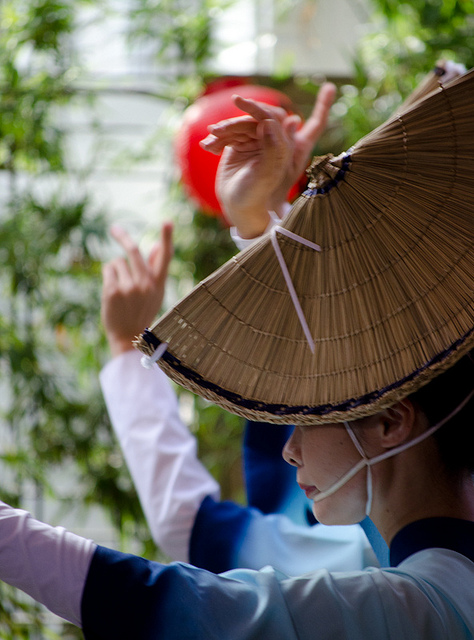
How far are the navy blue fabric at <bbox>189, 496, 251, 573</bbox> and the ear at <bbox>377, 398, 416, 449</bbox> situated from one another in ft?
1.62

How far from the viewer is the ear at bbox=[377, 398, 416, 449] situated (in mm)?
794

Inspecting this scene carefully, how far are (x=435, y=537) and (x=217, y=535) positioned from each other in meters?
0.52

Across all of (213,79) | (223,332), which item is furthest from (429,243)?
(213,79)

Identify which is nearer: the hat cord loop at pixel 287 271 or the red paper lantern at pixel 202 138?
the hat cord loop at pixel 287 271

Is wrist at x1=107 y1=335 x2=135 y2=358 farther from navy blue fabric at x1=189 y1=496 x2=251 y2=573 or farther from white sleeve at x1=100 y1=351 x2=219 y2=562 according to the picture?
navy blue fabric at x1=189 y1=496 x2=251 y2=573

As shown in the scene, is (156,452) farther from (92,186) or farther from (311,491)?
(92,186)

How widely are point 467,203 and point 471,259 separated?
0.06 meters

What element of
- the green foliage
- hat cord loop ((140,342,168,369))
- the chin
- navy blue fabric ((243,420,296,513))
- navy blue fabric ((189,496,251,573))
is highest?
the green foliage

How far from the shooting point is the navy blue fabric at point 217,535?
120 centimetres

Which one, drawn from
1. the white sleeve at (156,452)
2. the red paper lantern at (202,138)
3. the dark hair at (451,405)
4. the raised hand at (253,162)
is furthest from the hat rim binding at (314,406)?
the red paper lantern at (202,138)

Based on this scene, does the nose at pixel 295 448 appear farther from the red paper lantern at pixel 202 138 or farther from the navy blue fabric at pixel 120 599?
the red paper lantern at pixel 202 138

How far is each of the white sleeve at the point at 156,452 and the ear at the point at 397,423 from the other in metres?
0.51

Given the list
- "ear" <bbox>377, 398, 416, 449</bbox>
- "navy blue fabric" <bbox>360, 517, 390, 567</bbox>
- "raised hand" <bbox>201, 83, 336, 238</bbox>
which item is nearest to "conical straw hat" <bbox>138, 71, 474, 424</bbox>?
"ear" <bbox>377, 398, 416, 449</bbox>

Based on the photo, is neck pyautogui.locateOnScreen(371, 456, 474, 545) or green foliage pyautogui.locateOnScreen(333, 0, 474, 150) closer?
neck pyautogui.locateOnScreen(371, 456, 474, 545)
